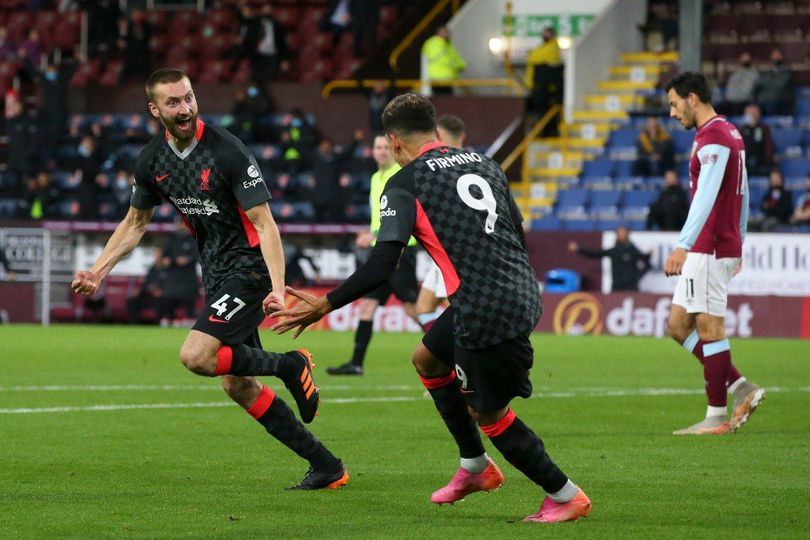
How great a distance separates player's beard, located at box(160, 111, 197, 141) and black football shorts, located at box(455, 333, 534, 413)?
6.73 feet

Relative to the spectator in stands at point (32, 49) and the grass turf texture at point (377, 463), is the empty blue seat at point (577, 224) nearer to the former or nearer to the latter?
the grass turf texture at point (377, 463)

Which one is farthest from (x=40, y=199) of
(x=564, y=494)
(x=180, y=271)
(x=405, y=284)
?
(x=564, y=494)

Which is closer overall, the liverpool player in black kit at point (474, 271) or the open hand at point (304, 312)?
the open hand at point (304, 312)

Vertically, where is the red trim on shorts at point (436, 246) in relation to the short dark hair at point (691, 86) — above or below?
below

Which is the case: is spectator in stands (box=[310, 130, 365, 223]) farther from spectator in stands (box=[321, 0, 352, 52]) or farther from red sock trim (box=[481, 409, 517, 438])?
red sock trim (box=[481, 409, 517, 438])

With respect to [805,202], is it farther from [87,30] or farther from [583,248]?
[87,30]

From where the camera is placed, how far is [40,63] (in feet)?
111

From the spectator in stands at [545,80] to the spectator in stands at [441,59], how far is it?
1462mm

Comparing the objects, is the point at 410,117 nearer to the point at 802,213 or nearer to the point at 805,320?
the point at 805,320

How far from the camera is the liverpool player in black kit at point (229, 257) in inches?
302

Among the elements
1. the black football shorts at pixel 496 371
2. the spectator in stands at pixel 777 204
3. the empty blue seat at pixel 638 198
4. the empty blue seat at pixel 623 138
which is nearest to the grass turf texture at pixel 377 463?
the black football shorts at pixel 496 371

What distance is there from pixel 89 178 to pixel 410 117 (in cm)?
2318

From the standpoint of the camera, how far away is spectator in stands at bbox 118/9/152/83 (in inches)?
1277

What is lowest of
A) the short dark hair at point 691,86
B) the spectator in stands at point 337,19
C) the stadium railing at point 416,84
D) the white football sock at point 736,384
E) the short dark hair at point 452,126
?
the white football sock at point 736,384
